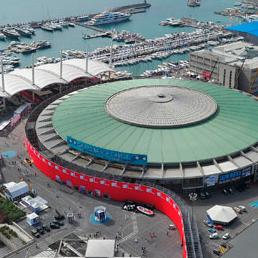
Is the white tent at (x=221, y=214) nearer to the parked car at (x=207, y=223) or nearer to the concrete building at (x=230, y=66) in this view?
the parked car at (x=207, y=223)

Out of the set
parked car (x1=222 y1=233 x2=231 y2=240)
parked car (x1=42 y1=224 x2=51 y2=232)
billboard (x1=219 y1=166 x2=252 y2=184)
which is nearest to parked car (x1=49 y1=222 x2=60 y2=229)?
parked car (x1=42 y1=224 x2=51 y2=232)

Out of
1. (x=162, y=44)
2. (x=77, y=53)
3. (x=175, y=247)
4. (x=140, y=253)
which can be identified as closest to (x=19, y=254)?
(x=140, y=253)

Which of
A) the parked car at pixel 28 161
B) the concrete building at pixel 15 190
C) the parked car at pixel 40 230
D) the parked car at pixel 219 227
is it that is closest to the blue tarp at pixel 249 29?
the parked car at pixel 28 161

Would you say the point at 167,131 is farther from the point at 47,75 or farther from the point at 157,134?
the point at 47,75

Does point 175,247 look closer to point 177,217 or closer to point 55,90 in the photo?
point 177,217

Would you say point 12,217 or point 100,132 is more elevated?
point 100,132

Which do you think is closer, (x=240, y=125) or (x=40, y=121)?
(x=240, y=125)

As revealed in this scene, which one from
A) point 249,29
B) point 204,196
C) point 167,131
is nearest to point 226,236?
point 204,196
